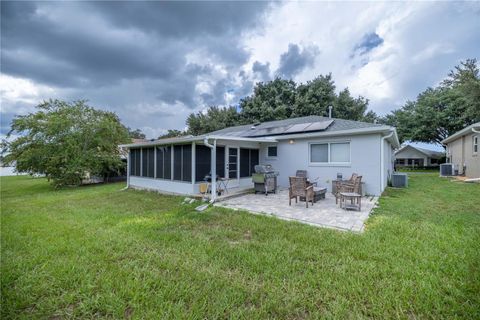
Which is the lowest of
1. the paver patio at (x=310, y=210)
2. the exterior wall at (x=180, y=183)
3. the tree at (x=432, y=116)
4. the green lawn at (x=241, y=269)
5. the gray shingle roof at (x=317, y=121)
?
the green lawn at (x=241, y=269)

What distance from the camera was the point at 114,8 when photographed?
583 cm

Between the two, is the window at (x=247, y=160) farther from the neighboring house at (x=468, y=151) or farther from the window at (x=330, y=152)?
the neighboring house at (x=468, y=151)

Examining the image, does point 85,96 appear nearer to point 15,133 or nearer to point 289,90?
point 15,133

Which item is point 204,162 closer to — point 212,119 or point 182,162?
point 182,162

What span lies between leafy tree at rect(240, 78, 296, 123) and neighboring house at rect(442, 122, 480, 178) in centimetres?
1389

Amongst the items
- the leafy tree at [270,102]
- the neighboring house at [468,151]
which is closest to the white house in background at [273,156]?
the neighboring house at [468,151]

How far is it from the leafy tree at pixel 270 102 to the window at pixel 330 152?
14.6m

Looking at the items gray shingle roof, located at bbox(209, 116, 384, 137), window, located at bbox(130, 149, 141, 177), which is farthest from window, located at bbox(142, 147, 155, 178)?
gray shingle roof, located at bbox(209, 116, 384, 137)

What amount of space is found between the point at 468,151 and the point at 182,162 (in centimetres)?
1837

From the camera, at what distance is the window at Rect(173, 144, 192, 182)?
27.8ft

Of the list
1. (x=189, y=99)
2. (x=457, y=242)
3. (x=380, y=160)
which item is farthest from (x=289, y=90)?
(x=457, y=242)

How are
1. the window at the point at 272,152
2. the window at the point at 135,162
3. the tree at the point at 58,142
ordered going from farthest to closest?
the tree at the point at 58,142 < the window at the point at 135,162 < the window at the point at 272,152

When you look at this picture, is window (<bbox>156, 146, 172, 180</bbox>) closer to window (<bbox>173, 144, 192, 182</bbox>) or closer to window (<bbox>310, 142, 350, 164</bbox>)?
window (<bbox>173, 144, 192, 182</bbox>)

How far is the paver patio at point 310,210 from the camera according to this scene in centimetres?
494
